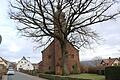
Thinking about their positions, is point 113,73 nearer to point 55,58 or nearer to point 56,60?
point 56,60

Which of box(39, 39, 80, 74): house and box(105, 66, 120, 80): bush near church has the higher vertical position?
box(39, 39, 80, 74): house

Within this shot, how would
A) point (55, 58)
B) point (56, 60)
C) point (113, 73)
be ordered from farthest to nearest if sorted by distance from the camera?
1. point (55, 58)
2. point (56, 60)
3. point (113, 73)

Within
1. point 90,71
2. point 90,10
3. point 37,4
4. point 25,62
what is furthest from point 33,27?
point 25,62

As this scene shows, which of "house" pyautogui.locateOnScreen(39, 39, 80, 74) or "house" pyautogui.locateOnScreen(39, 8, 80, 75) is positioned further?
"house" pyautogui.locateOnScreen(39, 39, 80, 74)

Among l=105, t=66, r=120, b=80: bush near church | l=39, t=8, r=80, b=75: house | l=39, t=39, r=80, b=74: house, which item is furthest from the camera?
l=39, t=39, r=80, b=74: house

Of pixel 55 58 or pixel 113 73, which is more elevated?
pixel 55 58

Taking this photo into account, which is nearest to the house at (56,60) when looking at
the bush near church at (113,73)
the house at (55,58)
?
the house at (55,58)

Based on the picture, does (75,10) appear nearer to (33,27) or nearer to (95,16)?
(95,16)

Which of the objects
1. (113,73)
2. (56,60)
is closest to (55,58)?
(56,60)

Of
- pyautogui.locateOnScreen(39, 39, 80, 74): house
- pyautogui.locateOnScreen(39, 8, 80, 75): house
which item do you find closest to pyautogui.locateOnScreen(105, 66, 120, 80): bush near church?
pyautogui.locateOnScreen(39, 8, 80, 75): house

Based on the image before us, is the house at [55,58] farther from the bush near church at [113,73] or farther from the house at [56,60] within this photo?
the bush near church at [113,73]

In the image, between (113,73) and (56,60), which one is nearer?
(113,73)

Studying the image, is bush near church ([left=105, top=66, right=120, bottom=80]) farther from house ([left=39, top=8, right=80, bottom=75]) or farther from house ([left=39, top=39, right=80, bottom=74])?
house ([left=39, top=39, right=80, bottom=74])

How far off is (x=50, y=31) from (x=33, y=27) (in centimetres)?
222
